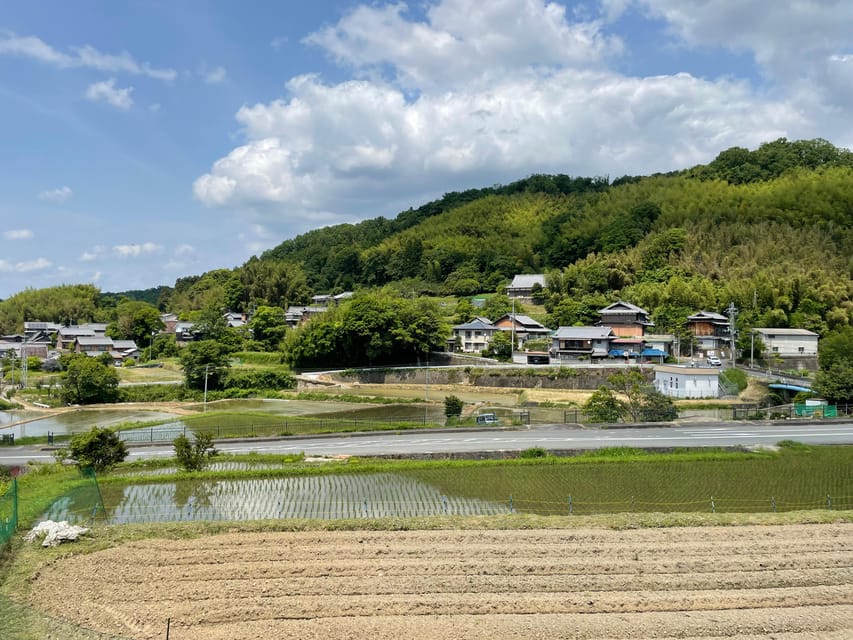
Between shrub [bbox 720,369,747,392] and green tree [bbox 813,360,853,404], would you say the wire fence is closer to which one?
green tree [bbox 813,360,853,404]

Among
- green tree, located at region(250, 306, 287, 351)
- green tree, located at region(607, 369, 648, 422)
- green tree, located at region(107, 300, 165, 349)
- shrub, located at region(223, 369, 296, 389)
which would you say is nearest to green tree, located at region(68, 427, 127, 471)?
green tree, located at region(607, 369, 648, 422)

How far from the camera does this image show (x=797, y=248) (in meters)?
55.0

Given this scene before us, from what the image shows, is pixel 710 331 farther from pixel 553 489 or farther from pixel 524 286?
pixel 553 489

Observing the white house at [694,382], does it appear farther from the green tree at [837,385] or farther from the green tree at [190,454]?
the green tree at [190,454]

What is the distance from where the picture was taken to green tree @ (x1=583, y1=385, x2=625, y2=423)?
1000 inches

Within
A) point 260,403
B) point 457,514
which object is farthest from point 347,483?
point 260,403

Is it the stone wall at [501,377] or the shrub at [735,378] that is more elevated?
the shrub at [735,378]

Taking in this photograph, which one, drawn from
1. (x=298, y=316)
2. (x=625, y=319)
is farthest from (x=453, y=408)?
(x=298, y=316)

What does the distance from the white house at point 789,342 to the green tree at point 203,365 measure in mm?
42002

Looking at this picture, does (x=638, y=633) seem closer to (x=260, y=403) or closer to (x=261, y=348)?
(x=260, y=403)

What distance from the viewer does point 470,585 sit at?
902cm

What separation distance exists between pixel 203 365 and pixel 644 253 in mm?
50063

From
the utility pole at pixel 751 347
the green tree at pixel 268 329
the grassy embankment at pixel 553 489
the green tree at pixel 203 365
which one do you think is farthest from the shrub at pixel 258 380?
the utility pole at pixel 751 347

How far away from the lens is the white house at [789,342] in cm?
4178
